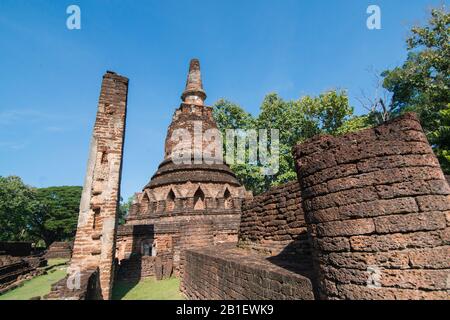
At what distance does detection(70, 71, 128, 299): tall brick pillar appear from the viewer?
6.14m

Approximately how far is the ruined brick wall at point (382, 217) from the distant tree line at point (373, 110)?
10.6 meters

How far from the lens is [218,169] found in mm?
18219

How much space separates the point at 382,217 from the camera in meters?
2.15

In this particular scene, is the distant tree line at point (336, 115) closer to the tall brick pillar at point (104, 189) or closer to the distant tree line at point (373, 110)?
the distant tree line at point (373, 110)

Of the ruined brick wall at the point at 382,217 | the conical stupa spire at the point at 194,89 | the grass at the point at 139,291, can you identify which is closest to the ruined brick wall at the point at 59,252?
the grass at the point at 139,291

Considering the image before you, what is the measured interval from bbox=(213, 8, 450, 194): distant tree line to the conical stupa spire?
241 cm

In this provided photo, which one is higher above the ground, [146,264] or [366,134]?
[366,134]

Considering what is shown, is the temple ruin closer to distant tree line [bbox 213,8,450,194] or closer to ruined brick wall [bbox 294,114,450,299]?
ruined brick wall [bbox 294,114,450,299]

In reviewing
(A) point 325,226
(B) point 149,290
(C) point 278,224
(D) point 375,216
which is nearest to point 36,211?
(B) point 149,290

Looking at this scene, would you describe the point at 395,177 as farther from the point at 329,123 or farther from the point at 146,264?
the point at 329,123

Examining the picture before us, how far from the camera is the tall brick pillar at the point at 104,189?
614cm

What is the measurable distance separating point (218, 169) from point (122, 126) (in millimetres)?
11240
